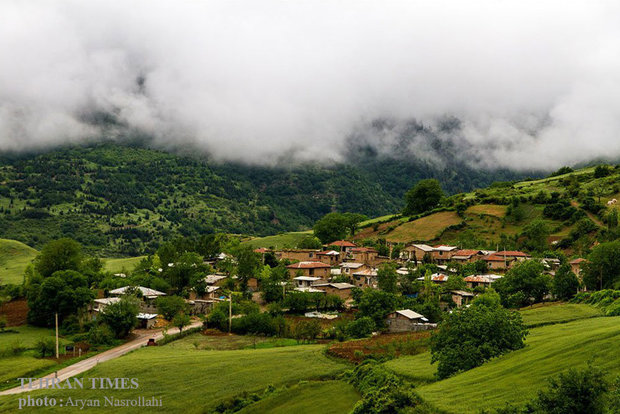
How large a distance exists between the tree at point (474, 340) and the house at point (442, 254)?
220 ft

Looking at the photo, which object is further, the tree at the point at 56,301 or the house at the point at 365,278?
the house at the point at 365,278

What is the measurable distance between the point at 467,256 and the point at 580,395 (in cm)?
8056

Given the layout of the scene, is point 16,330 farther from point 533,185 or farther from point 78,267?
point 533,185

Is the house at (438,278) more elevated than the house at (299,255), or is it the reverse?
the house at (299,255)

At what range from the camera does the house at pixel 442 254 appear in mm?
101062

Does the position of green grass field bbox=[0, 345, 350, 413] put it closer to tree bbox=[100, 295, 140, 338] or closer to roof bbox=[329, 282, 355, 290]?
tree bbox=[100, 295, 140, 338]

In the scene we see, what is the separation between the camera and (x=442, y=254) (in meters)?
103

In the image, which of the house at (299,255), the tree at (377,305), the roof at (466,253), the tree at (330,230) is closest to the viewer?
the tree at (377,305)

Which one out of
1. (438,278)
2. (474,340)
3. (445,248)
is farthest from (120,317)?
(445,248)

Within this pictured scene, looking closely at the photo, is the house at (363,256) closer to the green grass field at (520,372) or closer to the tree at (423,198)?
the tree at (423,198)

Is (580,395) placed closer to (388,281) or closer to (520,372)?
(520,372)

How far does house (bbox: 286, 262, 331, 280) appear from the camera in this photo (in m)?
89.2

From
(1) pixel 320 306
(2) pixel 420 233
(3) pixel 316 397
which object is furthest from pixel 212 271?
(3) pixel 316 397

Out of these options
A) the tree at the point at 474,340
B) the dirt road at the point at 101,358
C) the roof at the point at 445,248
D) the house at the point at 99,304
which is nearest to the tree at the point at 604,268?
the tree at the point at 474,340
